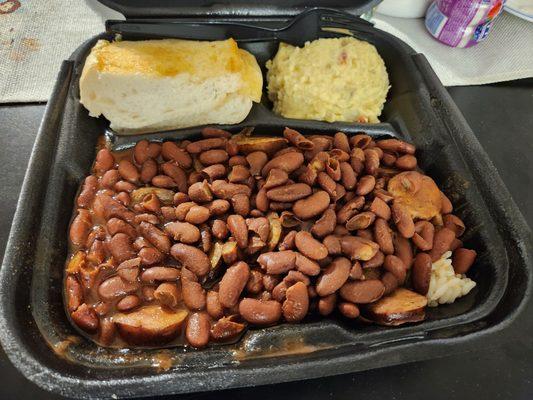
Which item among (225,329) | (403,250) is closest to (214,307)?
(225,329)

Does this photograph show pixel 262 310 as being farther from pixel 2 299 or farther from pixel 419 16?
pixel 419 16

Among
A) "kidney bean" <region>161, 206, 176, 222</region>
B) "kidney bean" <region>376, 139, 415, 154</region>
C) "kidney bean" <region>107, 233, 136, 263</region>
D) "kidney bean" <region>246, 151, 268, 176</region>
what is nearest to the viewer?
"kidney bean" <region>107, 233, 136, 263</region>

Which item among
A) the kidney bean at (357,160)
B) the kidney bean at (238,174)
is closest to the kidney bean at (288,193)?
the kidney bean at (238,174)

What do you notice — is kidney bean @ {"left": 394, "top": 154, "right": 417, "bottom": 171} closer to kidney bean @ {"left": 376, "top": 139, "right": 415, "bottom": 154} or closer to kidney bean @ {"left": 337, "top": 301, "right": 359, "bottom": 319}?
kidney bean @ {"left": 376, "top": 139, "right": 415, "bottom": 154}

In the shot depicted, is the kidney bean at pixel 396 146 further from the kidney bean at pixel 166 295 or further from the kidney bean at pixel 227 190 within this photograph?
the kidney bean at pixel 166 295

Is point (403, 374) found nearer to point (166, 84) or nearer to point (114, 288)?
point (114, 288)

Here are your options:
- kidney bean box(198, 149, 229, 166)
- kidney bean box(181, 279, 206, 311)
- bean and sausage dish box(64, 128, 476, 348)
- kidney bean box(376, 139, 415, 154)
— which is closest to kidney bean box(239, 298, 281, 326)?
bean and sausage dish box(64, 128, 476, 348)

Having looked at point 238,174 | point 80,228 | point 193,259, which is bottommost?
point 80,228
